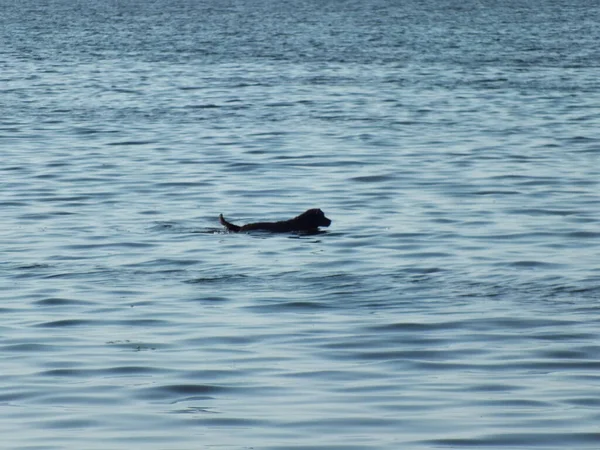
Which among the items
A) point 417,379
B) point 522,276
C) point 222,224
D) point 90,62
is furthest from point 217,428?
point 90,62

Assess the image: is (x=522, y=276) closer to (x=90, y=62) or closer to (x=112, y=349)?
(x=112, y=349)

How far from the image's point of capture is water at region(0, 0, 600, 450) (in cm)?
882

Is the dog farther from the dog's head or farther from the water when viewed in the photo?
the water

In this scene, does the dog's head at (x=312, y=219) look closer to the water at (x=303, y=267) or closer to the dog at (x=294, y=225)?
the dog at (x=294, y=225)

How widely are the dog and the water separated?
263mm

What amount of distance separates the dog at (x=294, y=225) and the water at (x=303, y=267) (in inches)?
10.3

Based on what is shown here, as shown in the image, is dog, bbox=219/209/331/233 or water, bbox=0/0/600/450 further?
dog, bbox=219/209/331/233

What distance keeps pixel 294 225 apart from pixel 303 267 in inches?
86.0

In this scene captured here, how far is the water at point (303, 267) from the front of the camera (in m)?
8.82

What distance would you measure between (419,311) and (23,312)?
10.2 ft

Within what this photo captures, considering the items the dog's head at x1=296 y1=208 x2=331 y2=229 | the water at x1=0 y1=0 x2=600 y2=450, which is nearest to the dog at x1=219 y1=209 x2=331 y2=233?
the dog's head at x1=296 y1=208 x2=331 y2=229

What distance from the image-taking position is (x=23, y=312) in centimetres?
1202

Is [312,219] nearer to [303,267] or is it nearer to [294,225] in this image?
[294,225]

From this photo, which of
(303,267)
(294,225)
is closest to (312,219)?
(294,225)
